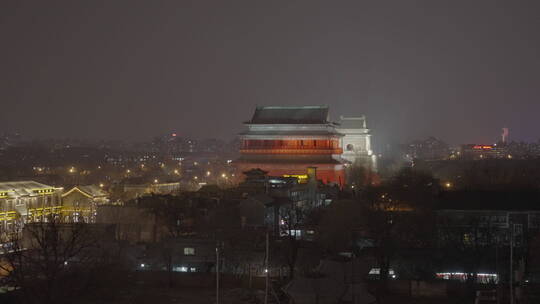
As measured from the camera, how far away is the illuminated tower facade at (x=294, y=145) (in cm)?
5056

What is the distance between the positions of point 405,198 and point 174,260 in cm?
1150

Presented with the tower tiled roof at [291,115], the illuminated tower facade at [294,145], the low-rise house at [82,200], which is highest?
the tower tiled roof at [291,115]

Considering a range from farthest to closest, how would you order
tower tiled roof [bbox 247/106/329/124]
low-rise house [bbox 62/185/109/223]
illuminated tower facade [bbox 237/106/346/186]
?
tower tiled roof [bbox 247/106/329/124], illuminated tower facade [bbox 237/106/346/186], low-rise house [bbox 62/185/109/223]

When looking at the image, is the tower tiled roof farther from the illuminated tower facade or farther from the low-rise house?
the low-rise house

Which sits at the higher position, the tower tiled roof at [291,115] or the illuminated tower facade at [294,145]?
the tower tiled roof at [291,115]

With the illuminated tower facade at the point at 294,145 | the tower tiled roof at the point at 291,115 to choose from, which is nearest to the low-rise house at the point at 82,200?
the illuminated tower facade at the point at 294,145

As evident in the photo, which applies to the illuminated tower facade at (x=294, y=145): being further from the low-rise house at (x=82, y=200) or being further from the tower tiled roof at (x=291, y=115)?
the low-rise house at (x=82, y=200)

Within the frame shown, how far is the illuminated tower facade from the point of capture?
5056 centimetres

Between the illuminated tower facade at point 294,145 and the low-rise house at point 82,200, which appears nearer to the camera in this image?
the low-rise house at point 82,200

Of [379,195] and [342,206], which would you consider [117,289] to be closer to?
[342,206]

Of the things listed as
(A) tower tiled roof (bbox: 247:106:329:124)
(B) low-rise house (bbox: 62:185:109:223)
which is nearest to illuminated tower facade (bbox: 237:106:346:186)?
(A) tower tiled roof (bbox: 247:106:329:124)

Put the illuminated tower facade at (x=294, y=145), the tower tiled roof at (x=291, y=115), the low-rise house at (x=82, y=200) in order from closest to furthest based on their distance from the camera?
the low-rise house at (x=82, y=200) < the illuminated tower facade at (x=294, y=145) < the tower tiled roof at (x=291, y=115)

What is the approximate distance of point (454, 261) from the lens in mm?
24219

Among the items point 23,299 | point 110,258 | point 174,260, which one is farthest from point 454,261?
point 23,299
